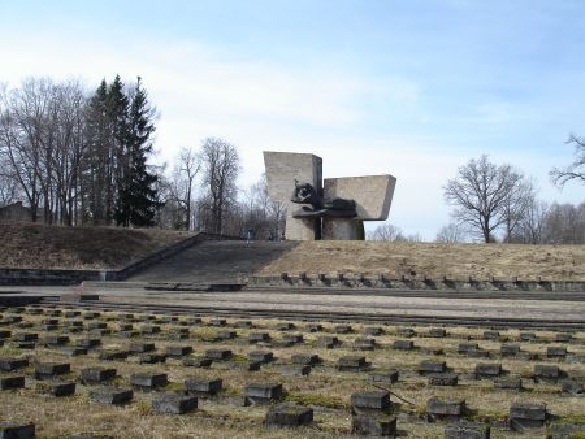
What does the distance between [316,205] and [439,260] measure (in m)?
13.9

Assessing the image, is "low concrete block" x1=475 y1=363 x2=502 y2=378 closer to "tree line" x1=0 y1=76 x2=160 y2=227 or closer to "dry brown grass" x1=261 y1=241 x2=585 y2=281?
"dry brown grass" x1=261 y1=241 x2=585 y2=281

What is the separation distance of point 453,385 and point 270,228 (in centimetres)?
7958

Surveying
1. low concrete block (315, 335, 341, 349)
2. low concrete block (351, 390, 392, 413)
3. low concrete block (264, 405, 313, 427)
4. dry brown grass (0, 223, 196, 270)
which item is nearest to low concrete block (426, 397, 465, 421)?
low concrete block (351, 390, 392, 413)

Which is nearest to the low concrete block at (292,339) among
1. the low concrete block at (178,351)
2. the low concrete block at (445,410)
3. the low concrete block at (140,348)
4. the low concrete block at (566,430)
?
the low concrete block at (178,351)

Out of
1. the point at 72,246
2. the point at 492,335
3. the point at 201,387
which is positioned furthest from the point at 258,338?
the point at 72,246

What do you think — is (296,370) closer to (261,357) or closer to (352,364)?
(352,364)

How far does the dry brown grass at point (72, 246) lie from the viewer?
1574 inches

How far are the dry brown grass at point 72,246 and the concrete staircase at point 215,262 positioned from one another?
7.85ft

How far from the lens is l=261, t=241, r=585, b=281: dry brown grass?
33.5m

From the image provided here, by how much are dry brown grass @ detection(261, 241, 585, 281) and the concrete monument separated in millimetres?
6030

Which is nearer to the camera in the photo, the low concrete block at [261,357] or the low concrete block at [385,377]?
the low concrete block at [385,377]

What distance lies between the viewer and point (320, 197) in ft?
163

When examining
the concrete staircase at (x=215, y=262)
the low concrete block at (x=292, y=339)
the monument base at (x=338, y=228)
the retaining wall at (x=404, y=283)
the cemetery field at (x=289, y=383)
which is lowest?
the cemetery field at (x=289, y=383)

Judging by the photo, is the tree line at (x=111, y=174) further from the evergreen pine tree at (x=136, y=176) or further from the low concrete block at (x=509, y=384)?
the low concrete block at (x=509, y=384)
